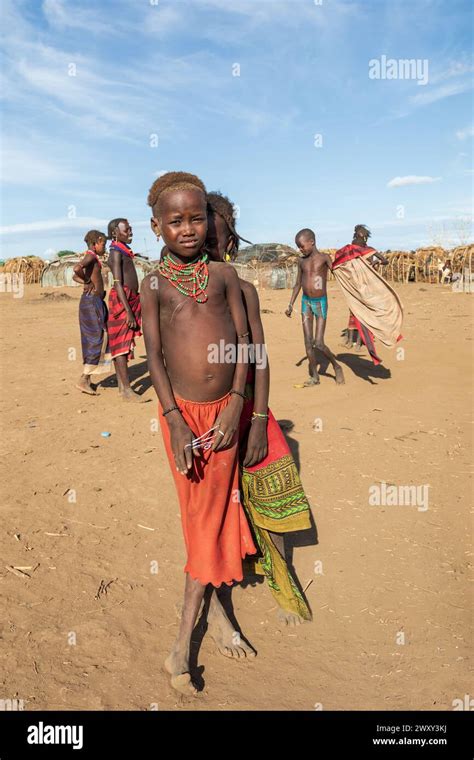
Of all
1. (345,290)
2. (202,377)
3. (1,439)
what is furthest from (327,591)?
(345,290)

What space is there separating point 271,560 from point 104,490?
1854 mm

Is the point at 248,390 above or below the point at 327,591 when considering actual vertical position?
above

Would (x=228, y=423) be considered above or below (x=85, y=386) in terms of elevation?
above

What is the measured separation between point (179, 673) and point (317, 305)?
520 centimetres

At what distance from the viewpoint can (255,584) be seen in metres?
2.99

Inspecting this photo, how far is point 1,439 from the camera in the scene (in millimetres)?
5199

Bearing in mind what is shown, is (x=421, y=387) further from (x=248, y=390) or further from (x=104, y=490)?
(x=248, y=390)

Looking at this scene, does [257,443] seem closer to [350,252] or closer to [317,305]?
[317,305]

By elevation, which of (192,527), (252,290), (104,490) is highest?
(252,290)

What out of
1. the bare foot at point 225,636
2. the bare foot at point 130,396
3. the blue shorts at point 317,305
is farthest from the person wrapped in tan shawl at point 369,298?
the bare foot at point 225,636

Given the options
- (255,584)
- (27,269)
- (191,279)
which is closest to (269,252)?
(27,269)

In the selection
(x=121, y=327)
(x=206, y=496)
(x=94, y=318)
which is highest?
(x=94, y=318)

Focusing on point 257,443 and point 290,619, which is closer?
point 257,443

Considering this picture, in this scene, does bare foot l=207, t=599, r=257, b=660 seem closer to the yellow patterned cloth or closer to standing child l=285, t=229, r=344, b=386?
the yellow patterned cloth
